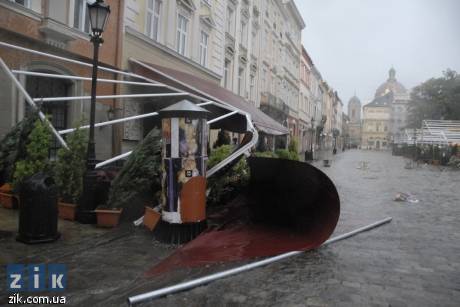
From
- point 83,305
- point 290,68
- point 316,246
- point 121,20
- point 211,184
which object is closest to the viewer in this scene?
point 83,305

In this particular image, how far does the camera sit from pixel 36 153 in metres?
6.96

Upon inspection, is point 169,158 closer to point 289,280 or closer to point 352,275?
point 289,280

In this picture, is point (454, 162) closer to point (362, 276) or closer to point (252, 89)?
point (252, 89)

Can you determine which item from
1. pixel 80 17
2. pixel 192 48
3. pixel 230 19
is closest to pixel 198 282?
pixel 80 17

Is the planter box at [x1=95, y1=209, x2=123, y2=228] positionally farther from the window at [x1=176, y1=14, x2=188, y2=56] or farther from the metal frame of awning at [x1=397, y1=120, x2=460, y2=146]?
the metal frame of awning at [x1=397, y1=120, x2=460, y2=146]

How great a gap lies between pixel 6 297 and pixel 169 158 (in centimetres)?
281

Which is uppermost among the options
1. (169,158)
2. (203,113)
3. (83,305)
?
(203,113)

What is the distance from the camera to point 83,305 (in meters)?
3.87

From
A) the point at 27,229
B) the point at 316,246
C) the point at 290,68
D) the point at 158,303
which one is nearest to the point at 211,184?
the point at 316,246

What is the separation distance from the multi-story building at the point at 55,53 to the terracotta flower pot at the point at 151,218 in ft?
7.99

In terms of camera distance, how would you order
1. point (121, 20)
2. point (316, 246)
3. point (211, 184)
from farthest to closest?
point (121, 20), point (211, 184), point (316, 246)

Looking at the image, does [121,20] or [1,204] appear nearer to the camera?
[1,204]

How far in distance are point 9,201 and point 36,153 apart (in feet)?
4.37

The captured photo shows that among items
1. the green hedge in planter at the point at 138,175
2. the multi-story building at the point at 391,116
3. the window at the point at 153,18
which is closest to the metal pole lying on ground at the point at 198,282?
the green hedge in planter at the point at 138,175
